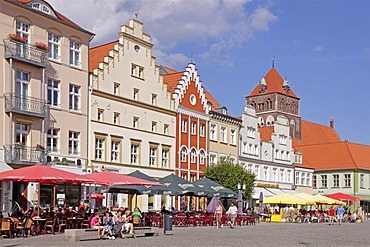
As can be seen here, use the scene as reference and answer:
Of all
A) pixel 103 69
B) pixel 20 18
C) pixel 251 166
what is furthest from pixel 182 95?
pixel 20 18

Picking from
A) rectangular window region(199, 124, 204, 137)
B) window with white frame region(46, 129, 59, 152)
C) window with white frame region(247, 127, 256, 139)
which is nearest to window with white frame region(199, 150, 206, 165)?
rectangular window region(199, 124, 204, 137)

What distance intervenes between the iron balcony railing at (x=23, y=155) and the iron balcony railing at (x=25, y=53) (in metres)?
4.89

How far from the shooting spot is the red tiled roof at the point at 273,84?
116100 mm

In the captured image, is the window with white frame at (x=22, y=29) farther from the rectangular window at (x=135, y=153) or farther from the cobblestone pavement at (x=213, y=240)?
the cobblestone pavement at (x=213, y=240)

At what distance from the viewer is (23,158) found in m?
34.0

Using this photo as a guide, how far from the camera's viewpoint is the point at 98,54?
4472 cm

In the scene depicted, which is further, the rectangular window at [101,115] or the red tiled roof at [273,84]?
the red tiled roof at [273,84]

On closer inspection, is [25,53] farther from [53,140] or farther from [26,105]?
[53,140]

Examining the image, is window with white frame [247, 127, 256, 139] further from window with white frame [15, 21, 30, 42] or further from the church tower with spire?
the church tower with spire

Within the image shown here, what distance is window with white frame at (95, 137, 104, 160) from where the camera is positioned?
41156mm

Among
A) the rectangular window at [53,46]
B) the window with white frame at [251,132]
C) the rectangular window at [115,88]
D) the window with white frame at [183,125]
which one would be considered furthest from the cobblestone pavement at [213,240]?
the window with white frame at [251,132]

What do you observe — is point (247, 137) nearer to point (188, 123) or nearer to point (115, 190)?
point (188, 123)

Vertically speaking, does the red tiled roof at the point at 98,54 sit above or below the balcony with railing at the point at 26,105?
above

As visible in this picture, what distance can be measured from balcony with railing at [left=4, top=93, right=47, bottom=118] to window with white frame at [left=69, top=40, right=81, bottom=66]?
4.38m
